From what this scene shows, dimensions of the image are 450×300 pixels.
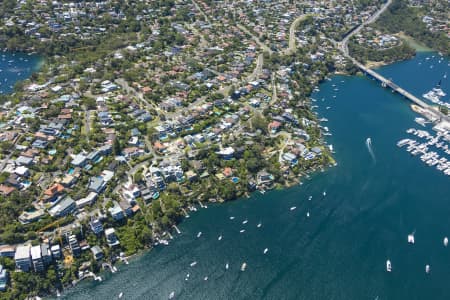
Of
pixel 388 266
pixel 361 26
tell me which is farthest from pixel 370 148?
pixel 361 26

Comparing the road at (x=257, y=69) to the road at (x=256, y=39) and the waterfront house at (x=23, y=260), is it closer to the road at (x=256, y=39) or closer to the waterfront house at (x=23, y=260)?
the road at (x=256, y=39)

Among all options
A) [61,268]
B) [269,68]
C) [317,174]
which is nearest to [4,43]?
[269,68]

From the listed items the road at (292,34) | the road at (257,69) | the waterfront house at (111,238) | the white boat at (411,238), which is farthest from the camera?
the road at (292,34)

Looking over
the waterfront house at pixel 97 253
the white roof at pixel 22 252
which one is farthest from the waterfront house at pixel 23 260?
the waterfront house at pixel 97 253

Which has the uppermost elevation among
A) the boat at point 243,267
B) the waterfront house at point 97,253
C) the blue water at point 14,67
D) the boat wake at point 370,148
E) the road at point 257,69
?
the road at point 257,69

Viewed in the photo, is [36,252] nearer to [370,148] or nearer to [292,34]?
[370,148]

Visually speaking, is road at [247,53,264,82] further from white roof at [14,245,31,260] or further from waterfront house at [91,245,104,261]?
white roof at [14,245,31,260]

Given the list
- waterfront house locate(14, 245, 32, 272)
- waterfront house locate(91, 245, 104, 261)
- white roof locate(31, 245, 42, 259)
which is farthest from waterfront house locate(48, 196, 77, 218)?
waterfront house locate(91, 245, 104, 261)
